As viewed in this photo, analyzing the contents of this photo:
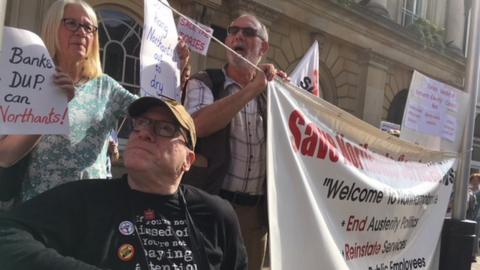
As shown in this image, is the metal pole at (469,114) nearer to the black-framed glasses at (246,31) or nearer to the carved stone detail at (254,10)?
the black-framed glasses at (246,31)

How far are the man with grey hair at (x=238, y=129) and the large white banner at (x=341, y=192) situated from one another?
0.11 m

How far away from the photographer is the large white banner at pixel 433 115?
4488 mm

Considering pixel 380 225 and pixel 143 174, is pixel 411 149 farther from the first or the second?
pixel 143 174

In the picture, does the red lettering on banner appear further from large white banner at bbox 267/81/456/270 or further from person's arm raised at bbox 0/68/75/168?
person's arm raised at bbox 0/68/75/168

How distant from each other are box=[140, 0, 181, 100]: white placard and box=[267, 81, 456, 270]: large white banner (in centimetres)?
55

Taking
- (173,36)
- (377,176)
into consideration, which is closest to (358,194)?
(377,176)

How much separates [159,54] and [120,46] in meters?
7.56

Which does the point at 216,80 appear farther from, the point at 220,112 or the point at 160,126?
the point at 160,126

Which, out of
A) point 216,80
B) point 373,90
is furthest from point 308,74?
point 373,90

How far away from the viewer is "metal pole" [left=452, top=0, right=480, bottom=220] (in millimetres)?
4742

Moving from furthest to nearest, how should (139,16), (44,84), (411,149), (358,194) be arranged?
(139,16) → (411,149) → (358,194) → (44,84)

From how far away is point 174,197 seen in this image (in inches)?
79.7

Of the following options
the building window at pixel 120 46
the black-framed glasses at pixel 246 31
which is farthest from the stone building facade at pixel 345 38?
the black-framed glasses at pixel 246 31

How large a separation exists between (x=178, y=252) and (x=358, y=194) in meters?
1.92
